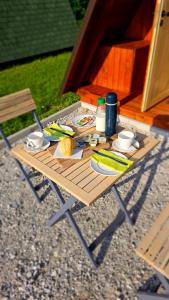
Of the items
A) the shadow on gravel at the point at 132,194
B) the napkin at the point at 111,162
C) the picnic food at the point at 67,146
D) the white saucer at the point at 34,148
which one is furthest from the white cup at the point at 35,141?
the shadow on gravel at the point at 132,194

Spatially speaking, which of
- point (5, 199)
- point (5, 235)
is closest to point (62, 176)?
point (5, 235)

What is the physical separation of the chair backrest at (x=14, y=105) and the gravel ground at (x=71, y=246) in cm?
108

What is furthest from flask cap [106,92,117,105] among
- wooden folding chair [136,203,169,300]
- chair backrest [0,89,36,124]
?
chair backrest [0,89,36,124]

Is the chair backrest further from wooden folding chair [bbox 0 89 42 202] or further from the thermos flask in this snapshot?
the thermos flask

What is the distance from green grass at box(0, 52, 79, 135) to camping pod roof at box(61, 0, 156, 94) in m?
0.41

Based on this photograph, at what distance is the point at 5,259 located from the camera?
260 centimetres

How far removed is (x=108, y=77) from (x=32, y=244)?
4069 millimetres

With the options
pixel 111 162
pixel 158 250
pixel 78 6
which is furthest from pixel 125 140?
pixel 78 6

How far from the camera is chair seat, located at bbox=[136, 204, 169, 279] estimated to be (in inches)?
66.4

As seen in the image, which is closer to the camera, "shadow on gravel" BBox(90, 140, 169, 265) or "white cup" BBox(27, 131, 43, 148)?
"white cup" BBox(27, 131, 43, 148)

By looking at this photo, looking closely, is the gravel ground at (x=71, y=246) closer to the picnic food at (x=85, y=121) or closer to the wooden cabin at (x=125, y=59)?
the picnic food at (x=85, y=121)

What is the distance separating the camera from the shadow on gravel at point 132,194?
2.70 m

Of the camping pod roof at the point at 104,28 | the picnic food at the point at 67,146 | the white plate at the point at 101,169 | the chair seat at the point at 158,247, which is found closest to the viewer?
the chair seat at the point at 158,247

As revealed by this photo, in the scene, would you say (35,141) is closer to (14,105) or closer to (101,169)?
(101,169)
